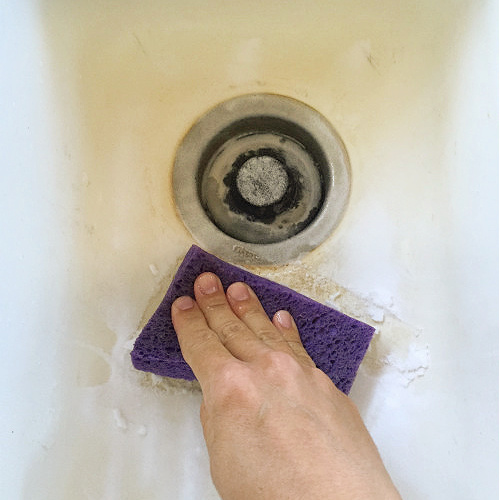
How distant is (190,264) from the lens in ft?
1.78

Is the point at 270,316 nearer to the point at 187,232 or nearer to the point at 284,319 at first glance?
the point at 284,319

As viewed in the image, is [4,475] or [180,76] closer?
[4,475]

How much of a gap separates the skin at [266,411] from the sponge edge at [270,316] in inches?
0.5

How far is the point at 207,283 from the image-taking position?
0.55 meters

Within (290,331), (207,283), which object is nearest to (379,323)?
(290,331)

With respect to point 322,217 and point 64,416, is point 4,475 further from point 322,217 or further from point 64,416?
point 322,217

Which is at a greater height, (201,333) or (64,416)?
(201,333)

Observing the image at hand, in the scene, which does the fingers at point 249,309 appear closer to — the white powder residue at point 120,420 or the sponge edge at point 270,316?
the sponge edge at point 270,316

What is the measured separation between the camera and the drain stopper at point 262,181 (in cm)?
66

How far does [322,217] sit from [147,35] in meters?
0.34

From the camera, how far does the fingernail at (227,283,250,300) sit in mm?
557

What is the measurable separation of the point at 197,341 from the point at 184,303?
0.05m

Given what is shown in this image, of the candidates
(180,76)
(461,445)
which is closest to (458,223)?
(461,445)

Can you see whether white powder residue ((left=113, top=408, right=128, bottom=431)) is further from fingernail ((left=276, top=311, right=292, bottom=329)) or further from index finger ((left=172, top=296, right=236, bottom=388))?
fingernail ((left=276, top=311, right=292, bottom=329))
